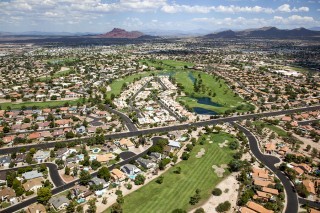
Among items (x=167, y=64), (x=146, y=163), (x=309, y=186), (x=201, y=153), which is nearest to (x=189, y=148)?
(x=201, y=153)

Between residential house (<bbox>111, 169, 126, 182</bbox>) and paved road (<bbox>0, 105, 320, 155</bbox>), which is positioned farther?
paved road (<bbox>0, 105, 320, 155</bbox>)

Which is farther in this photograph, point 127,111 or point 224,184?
point 127,111

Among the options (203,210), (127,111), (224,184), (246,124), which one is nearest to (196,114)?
(246,124)

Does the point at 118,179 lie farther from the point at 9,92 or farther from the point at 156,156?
the point at 9,92

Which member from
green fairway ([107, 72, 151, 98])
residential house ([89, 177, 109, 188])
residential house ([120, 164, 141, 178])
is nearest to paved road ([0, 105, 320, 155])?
residential house ([120, 164, 141, 178])

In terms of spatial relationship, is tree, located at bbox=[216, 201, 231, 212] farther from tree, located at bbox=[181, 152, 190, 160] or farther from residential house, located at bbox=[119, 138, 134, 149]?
residential house, located at bbox=[119, 138, 134, 149]

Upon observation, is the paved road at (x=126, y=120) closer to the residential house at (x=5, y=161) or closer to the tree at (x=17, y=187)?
the residential house at (x=5, y=161)

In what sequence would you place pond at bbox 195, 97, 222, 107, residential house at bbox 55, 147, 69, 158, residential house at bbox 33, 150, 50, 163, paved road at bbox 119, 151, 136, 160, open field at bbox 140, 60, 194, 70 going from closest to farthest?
residential house at bbox 33, 150, 50, 163 → residential house at bbox 55, 147, 69, 158 → paved road at bbox 119, 151, 136, 160 → pond at bbox 195, 97, 222, 107 → open field at bbox 140, 60, 194, 70
